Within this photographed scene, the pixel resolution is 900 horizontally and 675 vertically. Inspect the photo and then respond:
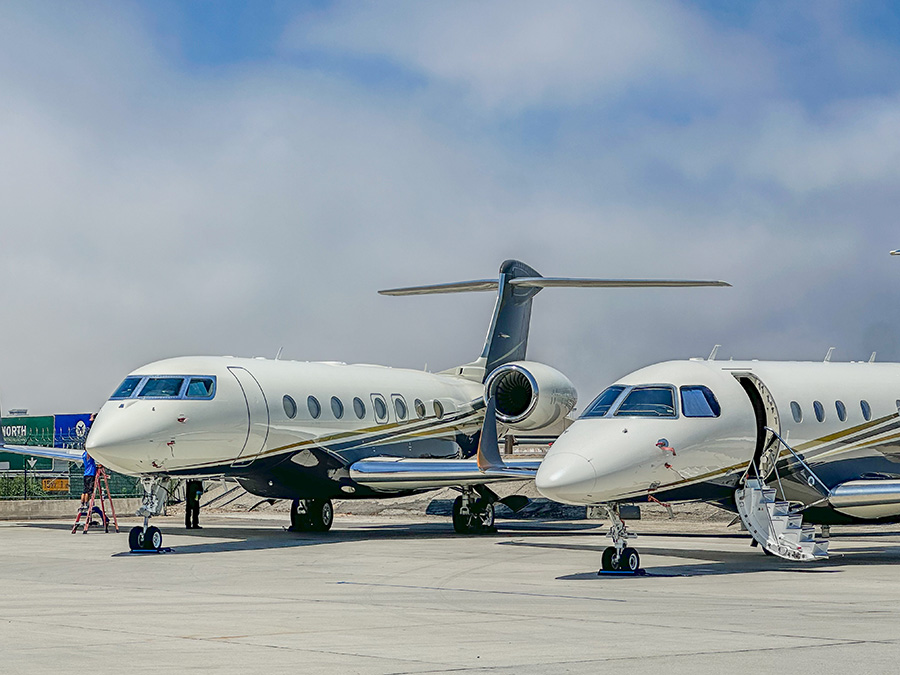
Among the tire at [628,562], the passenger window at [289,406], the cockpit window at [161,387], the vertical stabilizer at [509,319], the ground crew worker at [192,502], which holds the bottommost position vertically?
the tire at [628,562]

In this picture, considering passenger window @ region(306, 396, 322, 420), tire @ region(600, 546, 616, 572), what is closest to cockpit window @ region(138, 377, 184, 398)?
passenger window @ region(306, 396, 322, 420)

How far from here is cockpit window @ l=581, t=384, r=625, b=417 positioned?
58.8ft

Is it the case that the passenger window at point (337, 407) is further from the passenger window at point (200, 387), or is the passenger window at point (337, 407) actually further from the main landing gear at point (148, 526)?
the main landing gear at point (148, 526)

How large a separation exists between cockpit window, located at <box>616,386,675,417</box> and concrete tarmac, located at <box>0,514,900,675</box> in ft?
7.31

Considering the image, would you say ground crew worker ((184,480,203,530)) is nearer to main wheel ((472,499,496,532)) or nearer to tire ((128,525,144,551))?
tire ((128,525,144,551))

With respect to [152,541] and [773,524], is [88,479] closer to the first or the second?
[152,541]

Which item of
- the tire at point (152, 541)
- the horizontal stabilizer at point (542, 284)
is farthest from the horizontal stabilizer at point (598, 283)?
the tire at point (152, 541)

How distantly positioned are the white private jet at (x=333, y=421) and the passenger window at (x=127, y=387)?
37 mm

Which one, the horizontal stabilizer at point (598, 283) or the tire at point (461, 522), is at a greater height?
the horizontal stabilizer at point (598, 283)

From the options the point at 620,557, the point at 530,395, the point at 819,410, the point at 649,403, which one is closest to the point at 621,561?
the point at 620,557

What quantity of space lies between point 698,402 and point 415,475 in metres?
8.97

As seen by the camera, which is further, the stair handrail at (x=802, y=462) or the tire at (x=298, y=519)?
the tire at (x=298, y=519)

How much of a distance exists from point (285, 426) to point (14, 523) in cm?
977

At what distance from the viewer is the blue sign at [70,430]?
39156 mm
